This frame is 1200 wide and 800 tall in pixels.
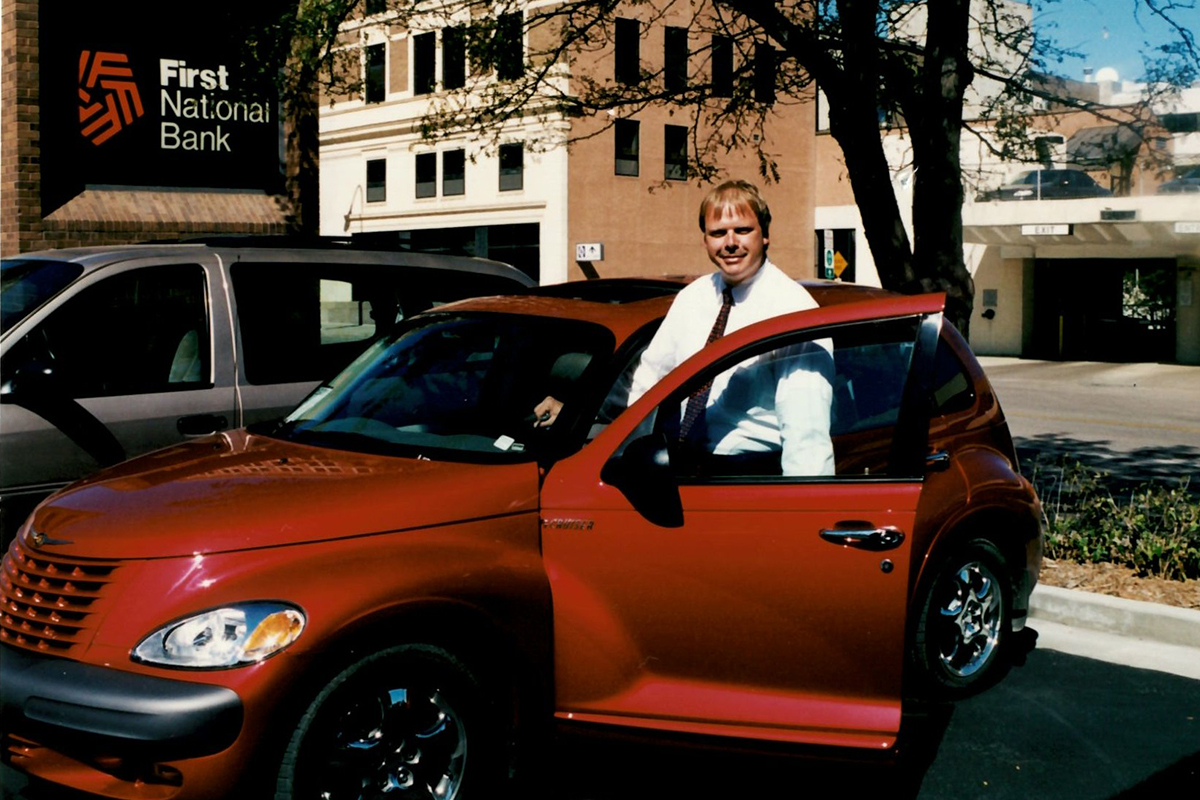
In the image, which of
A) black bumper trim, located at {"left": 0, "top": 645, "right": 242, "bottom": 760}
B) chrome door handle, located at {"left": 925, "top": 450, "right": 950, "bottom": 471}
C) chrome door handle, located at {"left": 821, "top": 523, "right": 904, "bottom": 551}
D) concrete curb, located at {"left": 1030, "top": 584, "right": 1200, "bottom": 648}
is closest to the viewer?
black bumper trim, located at {"left": 0, "top": 645, "right": 242, "bottom": 760}

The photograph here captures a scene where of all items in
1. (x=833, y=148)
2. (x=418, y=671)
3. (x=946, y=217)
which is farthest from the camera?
(x=833, y=148)

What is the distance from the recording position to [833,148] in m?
46.6

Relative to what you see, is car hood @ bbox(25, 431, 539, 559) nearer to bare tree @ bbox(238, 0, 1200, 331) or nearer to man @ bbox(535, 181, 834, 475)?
man @ bbox(535, 181, 834, 475)

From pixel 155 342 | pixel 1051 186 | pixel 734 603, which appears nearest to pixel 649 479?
pixel 734 603

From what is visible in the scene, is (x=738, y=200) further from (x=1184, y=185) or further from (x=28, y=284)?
(x=1184, y=185)

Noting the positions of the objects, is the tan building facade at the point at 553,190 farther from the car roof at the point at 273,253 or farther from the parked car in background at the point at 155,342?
the parked car in background at the point at 155,342

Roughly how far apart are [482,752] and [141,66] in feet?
40.6

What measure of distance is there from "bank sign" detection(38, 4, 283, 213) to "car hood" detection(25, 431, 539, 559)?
1074cm

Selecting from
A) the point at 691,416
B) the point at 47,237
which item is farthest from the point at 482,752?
the point at 47,237

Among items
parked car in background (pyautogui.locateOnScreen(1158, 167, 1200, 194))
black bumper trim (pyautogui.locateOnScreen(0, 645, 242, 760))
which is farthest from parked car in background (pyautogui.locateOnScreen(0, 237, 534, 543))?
parked car in background (pyautogui.locateOnScreen(1158, 167, 1200, 194))

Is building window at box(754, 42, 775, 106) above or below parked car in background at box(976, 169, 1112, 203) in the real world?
below

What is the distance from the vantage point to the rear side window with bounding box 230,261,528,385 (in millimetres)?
6602

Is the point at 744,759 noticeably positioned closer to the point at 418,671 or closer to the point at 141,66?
the point at 418,671

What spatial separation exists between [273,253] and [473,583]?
3543mm
